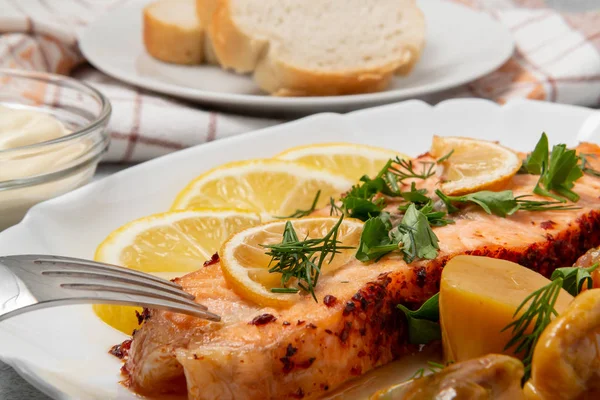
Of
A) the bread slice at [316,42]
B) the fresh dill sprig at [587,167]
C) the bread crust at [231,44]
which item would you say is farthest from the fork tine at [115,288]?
the bread crust at [231,44]

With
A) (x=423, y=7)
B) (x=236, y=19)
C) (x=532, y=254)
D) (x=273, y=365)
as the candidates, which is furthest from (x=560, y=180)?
(x=423, y=7)

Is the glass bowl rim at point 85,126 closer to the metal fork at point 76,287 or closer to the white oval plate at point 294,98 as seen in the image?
the white oval plate at point 294,98

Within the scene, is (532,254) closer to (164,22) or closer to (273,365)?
(273,365)

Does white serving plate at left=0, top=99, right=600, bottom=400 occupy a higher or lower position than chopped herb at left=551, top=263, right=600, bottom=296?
lower

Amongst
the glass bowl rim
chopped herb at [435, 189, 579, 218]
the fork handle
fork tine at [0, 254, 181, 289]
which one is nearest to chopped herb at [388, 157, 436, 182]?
chopped herb at [435, 189, 579, 218]

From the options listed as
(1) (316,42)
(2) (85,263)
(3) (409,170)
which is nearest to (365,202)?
(3) (409,170)

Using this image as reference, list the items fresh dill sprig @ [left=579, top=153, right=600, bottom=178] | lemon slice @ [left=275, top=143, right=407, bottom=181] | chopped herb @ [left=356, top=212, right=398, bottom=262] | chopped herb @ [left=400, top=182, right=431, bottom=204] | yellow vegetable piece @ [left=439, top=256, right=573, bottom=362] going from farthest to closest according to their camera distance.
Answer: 1. lemon slice @ [left=275, top=143, right=407, bottom=181]
2. fresh dill sprig @ [left=579, top=153, right=600, bottom=178]
3. chopped herb @ [left=400, top=182, right=431, bottom=204]
4. chopped herb @ [left=356, top=212, right=398, bottom=262]
5. yellow vegetable piece @ [left=439, top=256, right=573, bottom=362]

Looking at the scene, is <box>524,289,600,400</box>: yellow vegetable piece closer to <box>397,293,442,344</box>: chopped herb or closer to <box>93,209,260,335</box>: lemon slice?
<box>397,293,442,344</box>: chopped herb
